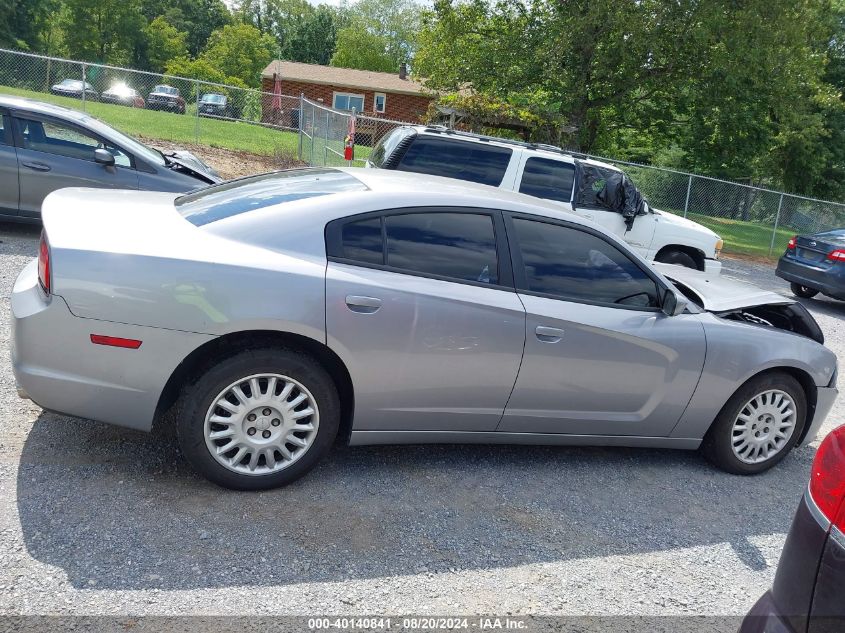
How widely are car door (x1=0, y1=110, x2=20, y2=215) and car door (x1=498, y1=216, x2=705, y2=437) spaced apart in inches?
248

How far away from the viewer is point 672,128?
25000 millimetres

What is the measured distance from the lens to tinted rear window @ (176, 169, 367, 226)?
3.91 metres

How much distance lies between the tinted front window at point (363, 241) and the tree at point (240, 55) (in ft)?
186

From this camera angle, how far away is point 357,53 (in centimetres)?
6300

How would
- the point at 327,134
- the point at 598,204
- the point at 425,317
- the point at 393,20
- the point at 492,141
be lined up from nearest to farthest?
the point at 425,317 < the point at 492,141 < the point at 598,204 < the point at 327,134 < the point at 393,20

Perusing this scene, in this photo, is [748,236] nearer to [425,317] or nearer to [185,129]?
[185,129]

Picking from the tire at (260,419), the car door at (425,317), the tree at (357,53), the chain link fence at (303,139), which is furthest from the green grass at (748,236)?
the tree at (357,53)

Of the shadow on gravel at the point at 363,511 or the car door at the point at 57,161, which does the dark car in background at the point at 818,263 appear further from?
the car door at the point at 57,161

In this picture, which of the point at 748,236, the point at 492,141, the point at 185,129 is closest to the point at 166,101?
the point at 185,129

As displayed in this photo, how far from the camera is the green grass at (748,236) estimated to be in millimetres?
20250

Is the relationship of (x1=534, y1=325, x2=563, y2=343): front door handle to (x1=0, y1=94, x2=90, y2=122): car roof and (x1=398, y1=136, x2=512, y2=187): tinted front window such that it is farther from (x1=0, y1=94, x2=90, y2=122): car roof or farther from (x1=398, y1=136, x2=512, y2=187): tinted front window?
(x1=0, y1=94, x2=90, y2=122): car roof

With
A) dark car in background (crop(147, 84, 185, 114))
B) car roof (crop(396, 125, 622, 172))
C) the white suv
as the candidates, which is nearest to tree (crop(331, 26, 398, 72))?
dark car in background (crop(147, 84, 185, 114))

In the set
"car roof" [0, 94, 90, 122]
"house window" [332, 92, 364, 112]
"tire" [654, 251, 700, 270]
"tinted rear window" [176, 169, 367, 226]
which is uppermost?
"house window" [332, 92, 364, 112]

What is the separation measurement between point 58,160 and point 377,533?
658cm
